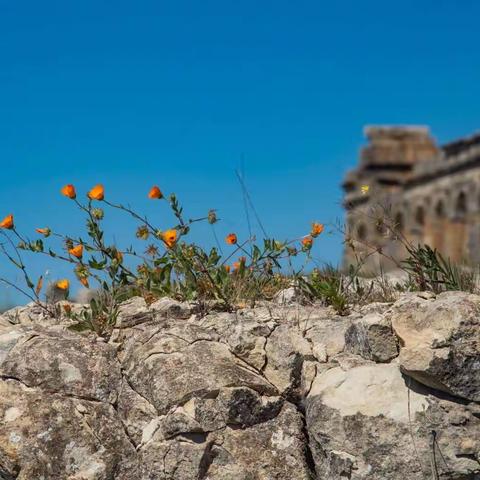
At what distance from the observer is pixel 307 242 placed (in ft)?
19.2

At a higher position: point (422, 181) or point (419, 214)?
point (422, 181)

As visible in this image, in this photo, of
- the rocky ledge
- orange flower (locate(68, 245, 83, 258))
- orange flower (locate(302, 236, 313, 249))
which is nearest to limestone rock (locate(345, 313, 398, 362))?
the rocky ledge

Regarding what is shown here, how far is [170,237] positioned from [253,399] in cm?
116

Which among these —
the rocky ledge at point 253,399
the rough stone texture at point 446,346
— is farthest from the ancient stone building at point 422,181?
the rough stone texture at point 446,346

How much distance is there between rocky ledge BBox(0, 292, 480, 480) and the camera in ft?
14.3

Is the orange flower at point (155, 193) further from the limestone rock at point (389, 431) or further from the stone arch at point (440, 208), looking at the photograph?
the stone arch at point (440, 208)

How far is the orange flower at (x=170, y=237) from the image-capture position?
5.44m

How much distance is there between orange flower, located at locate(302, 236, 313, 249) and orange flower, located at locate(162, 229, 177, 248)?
0.80 metres

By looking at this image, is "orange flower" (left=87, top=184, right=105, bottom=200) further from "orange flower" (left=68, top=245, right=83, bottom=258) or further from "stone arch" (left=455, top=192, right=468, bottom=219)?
"stone arch" (left=455, top=192, right=468, bottom=219)

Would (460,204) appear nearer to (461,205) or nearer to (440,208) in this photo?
(461,205)

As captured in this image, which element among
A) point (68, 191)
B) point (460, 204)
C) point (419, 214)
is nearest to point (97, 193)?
point (68, 191)

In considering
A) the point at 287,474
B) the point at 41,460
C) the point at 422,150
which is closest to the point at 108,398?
the point at 41,460

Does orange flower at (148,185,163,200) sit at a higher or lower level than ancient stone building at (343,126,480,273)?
lower

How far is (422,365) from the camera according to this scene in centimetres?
435
